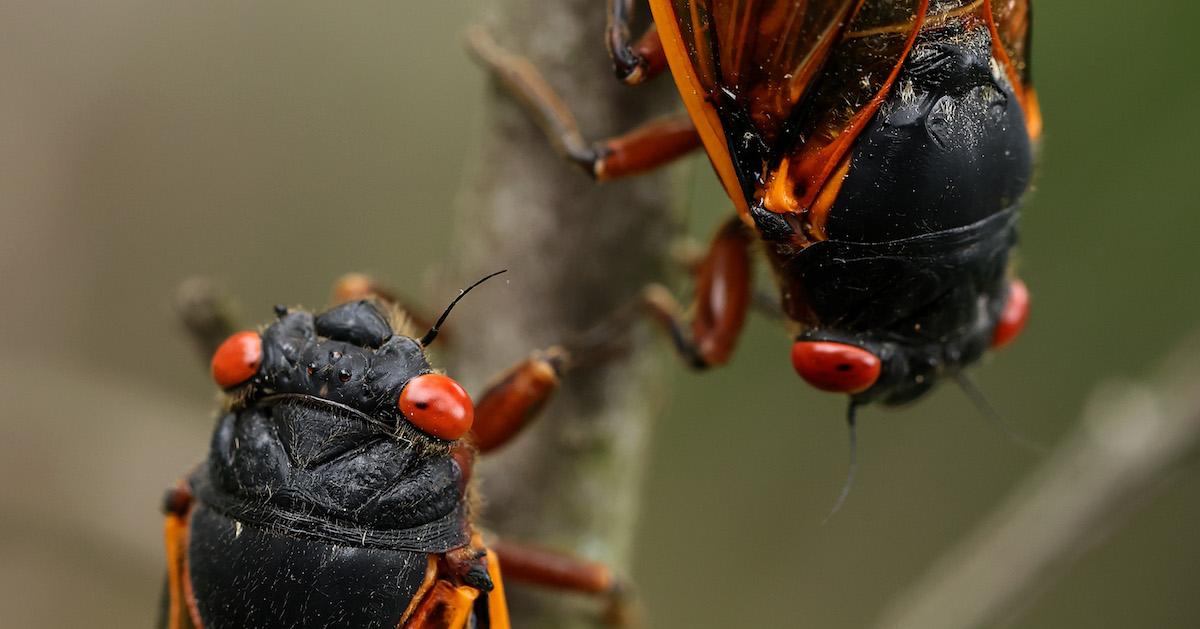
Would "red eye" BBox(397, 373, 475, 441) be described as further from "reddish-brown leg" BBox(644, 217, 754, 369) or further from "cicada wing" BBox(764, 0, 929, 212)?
"cicada wing" BBox(764, 0, 929, 212)

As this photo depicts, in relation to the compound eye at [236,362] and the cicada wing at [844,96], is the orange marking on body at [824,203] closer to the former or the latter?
the cicada wing at [844,96]

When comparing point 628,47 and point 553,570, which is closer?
point 628,47

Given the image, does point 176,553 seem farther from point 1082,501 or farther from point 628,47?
point 1082,501

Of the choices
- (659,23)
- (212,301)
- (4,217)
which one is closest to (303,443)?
(212,301)

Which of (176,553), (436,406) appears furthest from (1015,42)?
(176,553)

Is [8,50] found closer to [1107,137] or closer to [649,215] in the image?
[649,215]

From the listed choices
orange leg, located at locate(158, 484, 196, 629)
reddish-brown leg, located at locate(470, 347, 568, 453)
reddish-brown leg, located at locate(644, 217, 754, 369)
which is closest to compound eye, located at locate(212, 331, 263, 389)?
orange leg, located at locate(158, 484, 196, 629)
